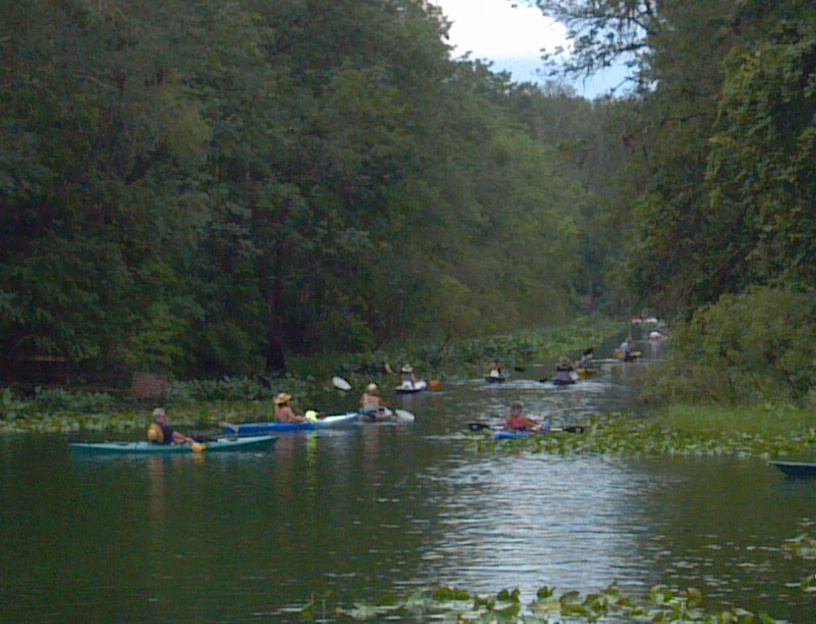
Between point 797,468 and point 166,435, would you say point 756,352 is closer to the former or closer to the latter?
point 797,468

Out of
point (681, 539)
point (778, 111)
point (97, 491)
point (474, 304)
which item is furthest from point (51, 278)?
point (474, 304)

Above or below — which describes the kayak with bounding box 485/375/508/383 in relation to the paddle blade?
above

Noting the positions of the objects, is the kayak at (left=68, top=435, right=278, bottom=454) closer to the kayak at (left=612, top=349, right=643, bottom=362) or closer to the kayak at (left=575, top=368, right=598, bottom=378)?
the kayak at (left=575, top=368, right=598, bottom=378)

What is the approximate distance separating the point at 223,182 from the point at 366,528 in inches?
1148

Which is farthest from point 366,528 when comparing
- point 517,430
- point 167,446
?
point 517,430

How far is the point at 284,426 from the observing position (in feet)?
117

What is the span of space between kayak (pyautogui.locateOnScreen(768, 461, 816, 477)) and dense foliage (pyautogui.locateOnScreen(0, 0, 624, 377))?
21.1 meters

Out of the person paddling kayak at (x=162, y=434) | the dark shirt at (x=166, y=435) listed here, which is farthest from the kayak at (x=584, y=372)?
the dark shirt at (x=166, y=435)

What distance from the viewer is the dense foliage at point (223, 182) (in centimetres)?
3981

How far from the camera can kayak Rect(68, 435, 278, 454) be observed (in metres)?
29.5

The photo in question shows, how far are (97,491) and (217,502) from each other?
260cm

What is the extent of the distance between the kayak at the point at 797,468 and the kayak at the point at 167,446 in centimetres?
1181

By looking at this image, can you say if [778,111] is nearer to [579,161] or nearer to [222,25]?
[579,161]

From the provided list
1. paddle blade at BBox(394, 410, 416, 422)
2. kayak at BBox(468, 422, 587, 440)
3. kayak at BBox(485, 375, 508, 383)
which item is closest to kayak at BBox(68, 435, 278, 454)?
kayak at BBox(468, 422, 587, 440)
